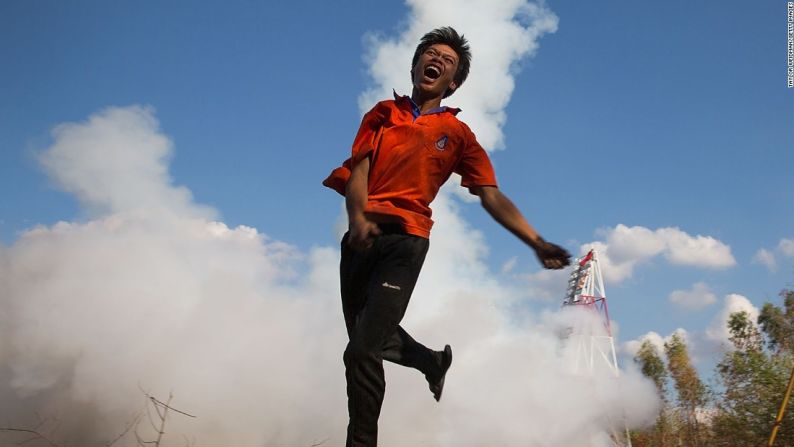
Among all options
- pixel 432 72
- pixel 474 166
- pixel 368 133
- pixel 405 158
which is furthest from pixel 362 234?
pixel 432 72

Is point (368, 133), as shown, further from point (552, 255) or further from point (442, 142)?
point (552, 255)

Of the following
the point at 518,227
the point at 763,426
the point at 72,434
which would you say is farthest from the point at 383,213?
the point at 72,434

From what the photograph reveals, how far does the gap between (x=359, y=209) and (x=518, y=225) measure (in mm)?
1004

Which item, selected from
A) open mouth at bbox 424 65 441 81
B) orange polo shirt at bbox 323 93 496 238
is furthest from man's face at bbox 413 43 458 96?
orange polo shirt at bbox 323 93 496 238

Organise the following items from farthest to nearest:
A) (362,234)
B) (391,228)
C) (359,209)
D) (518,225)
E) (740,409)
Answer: (740,409) → (518,225) → (391,228) → (359,209) → (362,234)

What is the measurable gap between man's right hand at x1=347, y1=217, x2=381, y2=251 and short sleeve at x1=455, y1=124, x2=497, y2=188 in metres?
0.89

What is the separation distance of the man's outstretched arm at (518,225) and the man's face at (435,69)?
→ 0.63 m

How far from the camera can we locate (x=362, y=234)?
2.75 m

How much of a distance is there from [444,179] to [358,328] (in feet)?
3.31

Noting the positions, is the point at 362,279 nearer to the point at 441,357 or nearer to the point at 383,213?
the point at 383,213

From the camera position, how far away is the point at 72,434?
34719mm

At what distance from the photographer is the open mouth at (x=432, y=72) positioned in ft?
11.3

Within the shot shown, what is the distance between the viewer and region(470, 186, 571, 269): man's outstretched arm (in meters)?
3.23

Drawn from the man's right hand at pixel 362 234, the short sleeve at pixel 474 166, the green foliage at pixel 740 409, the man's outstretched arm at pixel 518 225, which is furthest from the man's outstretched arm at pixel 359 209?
the green foliage at pixel 740 409
